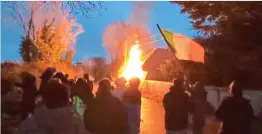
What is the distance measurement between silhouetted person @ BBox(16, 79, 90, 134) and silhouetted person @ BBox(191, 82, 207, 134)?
3.13 m

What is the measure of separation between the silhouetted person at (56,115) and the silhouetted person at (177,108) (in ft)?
5.84

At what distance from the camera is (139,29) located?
105 ft

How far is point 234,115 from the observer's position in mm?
7090

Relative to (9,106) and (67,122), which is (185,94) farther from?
(9,106)

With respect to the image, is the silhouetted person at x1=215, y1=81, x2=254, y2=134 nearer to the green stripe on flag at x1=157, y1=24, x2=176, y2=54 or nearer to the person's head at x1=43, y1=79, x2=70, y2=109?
the person's head at x1=43, y1=79, x2=70, y2=109

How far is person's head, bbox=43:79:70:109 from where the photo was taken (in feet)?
20.9

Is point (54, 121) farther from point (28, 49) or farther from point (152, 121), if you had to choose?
point (28, 49)

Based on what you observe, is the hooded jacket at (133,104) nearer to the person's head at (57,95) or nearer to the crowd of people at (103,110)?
the crowd of people at (103,110)

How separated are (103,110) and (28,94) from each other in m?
2.41

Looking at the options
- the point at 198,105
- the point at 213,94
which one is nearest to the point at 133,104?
the point at 198,105

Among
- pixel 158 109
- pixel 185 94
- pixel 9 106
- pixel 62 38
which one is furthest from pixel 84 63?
pixel 185 94

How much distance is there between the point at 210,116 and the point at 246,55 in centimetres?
265

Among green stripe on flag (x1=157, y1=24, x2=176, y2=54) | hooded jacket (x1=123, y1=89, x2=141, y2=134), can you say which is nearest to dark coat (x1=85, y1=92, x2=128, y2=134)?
hooded jacket (x1=123, y1=89, x2=141, y2=134)

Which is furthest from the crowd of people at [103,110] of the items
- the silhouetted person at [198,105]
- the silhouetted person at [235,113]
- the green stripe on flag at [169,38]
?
the green stripe on flag at [169,38]
